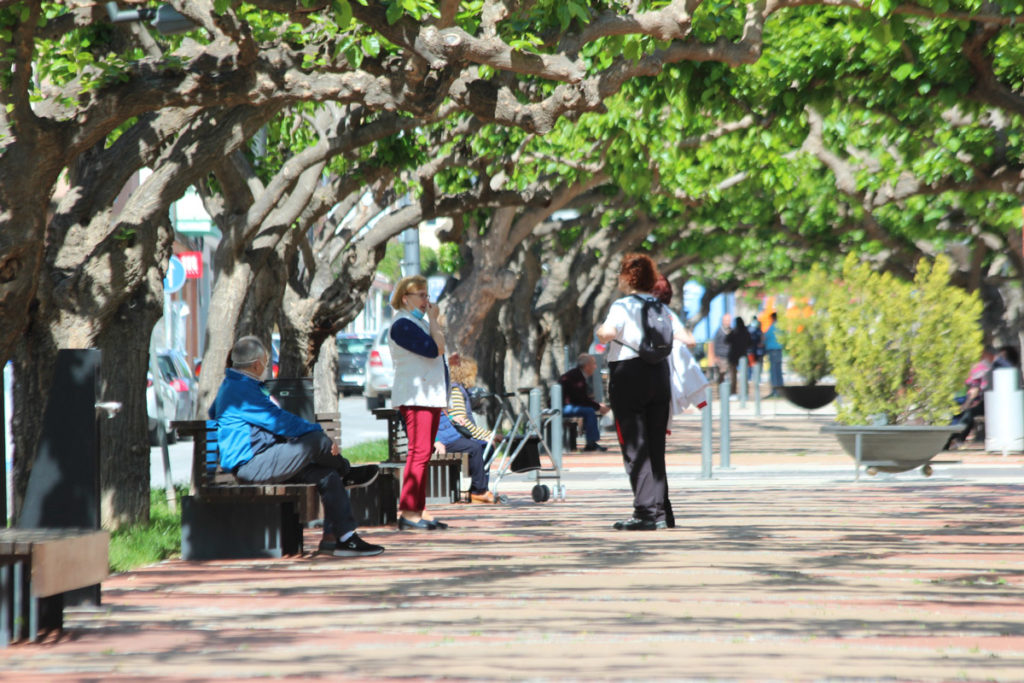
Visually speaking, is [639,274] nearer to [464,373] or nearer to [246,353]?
[246,353]

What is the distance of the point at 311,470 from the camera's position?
9727 millimetres

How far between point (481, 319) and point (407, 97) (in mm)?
11612

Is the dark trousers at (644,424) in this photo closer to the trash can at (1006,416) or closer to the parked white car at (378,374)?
the trash can at (1006,416)

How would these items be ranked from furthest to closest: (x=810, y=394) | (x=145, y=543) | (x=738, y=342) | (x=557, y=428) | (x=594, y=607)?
1. (x=738, y=342)
2. (x=810, y=394)
3. (x=557, y=428)
4. (x=145, y=543)
5. (x=594, y=607)

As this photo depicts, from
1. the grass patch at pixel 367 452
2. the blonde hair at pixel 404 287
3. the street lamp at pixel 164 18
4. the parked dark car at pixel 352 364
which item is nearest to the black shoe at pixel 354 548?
the blonde hair at pixel 404 287

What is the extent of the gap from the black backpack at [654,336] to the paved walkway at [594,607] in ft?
3.75

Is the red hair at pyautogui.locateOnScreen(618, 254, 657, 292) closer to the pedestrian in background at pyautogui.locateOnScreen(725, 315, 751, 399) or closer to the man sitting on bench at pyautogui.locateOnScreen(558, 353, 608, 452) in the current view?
the man sitting on bench at pyautogui.locateOnScreen(558, 353, 608, 452)

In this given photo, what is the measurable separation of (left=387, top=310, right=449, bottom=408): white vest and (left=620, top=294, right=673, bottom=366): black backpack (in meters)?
1.25

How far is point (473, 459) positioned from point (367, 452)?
6.69m

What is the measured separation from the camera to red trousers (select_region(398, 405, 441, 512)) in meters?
11.1

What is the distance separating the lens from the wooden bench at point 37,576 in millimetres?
6234

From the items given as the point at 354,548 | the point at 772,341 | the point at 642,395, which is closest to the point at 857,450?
the point at 642,395

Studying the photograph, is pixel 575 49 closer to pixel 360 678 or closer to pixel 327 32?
pixel 327 32

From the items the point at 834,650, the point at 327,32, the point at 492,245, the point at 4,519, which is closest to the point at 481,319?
the point at 492,245
